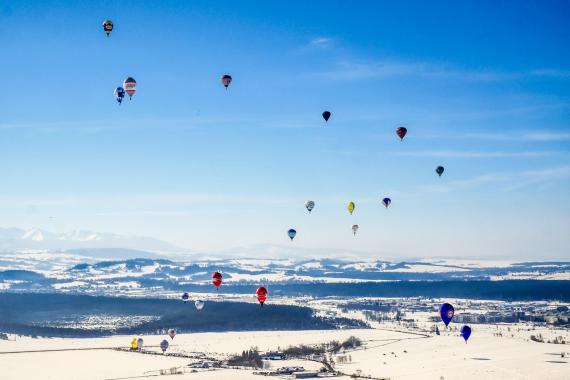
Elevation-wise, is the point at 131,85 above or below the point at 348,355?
above

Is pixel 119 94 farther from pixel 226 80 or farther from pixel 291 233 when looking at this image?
pixel 291 233

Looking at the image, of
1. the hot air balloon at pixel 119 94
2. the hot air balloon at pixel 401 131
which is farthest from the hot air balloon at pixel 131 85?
the hot air balloon at pixel 401 131

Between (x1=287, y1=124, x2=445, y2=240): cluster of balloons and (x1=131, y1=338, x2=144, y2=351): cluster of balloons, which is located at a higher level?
(x1=287, y1=124, x2=445, y2=240): cluster of balloons

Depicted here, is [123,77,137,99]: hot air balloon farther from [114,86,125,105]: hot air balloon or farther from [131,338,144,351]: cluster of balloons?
[131,338,144,351]: cluster of balloons

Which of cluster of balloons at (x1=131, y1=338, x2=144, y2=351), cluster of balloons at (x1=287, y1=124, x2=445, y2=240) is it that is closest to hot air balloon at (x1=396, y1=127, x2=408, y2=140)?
cluster of balloons at (x1=287, y1=124, x2=445, y2=240)

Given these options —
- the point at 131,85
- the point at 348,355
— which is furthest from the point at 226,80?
the point at 348,355

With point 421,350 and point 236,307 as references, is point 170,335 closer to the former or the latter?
point 421,350

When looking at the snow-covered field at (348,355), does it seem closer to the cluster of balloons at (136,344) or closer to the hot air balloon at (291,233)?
the cluster of balloons at (136,344)

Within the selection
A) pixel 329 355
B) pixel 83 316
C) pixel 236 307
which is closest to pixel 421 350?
pixel 329 355
